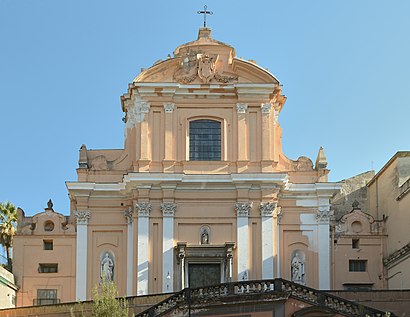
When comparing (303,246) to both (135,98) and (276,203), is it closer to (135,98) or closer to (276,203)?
(276,203)

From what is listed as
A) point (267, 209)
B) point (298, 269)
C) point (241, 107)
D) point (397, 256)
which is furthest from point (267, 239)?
point (241, 107)

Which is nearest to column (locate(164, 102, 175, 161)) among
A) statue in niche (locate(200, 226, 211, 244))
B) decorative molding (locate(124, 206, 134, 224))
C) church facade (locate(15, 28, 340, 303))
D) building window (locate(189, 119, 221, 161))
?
church facade (locate(15, 28, 340, 303))

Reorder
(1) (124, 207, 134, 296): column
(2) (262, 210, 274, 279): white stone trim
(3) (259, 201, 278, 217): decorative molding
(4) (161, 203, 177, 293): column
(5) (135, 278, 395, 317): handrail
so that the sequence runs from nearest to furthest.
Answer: (5) (135, 278, 395, 317): handrail → (4) (161, 203, 177, 293): column → (2) (262, 210, 274, 279): white stone trim → (1) (124, 207, 134, 296): column → (3) (259, 201, 278, 217): decorative molding

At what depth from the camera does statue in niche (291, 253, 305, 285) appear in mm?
41500

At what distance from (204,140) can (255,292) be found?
11099 mm

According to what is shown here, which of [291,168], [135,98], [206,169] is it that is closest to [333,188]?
[291,168]

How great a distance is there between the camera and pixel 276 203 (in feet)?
137

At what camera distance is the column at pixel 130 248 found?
134ft

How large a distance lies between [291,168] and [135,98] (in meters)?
7.18

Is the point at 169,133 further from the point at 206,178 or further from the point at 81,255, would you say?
the point at 81,255

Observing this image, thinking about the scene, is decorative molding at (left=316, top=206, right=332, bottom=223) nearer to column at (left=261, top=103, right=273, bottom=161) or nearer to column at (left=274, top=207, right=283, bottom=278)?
column at (left=274, top=207, right=283, bottom=278)

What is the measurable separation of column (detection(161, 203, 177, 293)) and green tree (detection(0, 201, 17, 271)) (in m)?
11.4

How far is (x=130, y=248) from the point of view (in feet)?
136

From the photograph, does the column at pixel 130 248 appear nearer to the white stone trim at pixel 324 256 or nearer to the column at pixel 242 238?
the column at pixel 242 238
